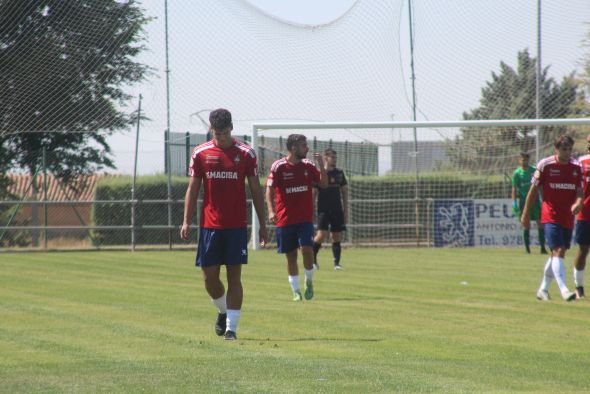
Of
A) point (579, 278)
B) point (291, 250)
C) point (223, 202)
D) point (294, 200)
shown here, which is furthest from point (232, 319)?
point (579, 278)

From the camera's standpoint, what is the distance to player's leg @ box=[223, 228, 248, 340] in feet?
34.2

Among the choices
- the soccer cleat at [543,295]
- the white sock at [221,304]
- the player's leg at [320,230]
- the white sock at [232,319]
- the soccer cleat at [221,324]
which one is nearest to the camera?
the white sock at [232,319]

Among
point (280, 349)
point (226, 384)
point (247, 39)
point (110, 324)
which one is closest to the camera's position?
point (226, 384)

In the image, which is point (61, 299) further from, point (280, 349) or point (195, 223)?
point (195, 223)

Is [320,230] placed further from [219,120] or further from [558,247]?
[219,120]

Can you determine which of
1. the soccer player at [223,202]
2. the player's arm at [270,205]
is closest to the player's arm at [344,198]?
the player's arm at [270,205]

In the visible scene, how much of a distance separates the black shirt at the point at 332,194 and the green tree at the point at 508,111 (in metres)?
9.09

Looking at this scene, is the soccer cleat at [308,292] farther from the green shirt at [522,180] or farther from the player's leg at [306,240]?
the green shirt at [522,180]

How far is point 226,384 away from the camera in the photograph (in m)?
7.66

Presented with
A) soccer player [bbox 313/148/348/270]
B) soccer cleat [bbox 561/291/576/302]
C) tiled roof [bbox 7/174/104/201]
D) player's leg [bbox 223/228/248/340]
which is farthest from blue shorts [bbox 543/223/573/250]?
tiled roof [bbox 7/174/104/201]

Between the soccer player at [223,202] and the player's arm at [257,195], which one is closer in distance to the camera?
the soccer player at [223,202]

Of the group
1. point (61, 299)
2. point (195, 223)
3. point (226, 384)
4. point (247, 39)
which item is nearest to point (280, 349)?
point (226, 384)

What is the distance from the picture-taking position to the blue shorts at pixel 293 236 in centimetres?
1455

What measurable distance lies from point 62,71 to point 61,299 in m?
9.24
